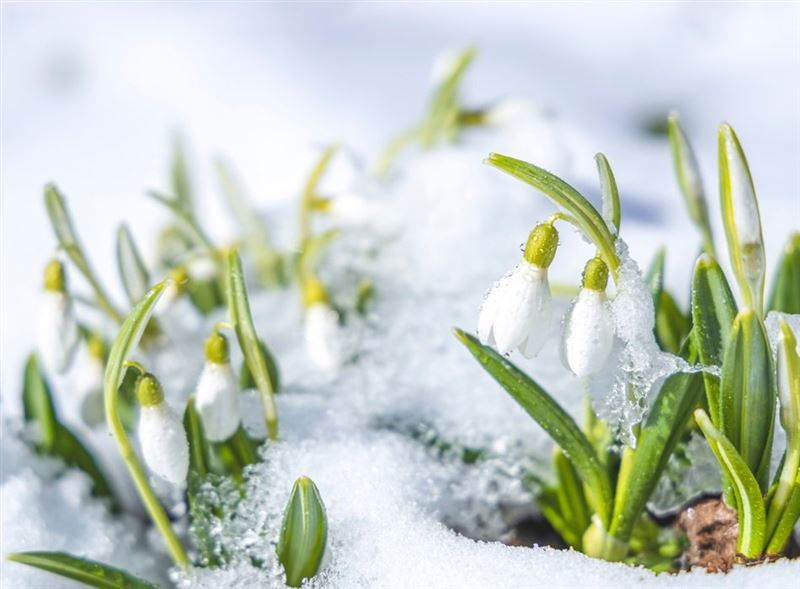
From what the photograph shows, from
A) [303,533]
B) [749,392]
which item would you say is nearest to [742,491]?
[749,392]

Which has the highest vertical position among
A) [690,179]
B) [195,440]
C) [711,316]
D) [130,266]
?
[690,179]

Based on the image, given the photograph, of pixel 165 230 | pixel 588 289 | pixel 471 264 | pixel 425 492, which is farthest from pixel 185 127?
pixel 588 289

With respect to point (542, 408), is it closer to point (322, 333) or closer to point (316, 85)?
point (322, 333)

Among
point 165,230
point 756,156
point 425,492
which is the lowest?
point 425,492

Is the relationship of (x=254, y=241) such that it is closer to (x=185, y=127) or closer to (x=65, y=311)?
(x=65, y=311)

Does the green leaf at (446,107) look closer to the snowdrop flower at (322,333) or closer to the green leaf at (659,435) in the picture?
the snowdrop flower at (322,333)

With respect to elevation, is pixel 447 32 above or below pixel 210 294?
above
